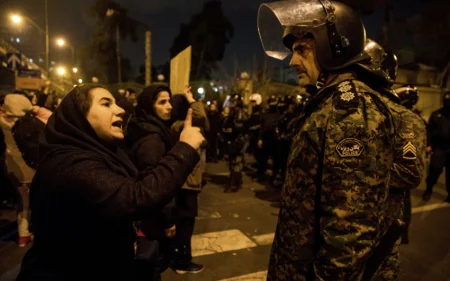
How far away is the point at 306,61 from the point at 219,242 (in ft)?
11.7

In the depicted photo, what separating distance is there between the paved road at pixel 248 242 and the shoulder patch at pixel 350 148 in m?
2.82

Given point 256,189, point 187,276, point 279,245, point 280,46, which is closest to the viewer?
point 279,245

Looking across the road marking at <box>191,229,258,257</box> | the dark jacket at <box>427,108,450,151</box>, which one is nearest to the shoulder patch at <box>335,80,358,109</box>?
the road marking at <box>191,229,258,257</box>

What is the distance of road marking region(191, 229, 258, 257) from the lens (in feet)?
14.8

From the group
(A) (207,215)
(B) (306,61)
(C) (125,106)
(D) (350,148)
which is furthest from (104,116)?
(A) (207,215)

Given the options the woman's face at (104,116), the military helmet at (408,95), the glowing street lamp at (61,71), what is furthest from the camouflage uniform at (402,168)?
the glowing street lamp at (61,71)

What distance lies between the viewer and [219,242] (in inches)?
188

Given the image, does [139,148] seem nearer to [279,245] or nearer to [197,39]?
[279,245]

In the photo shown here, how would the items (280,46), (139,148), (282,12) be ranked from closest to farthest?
(282,12) → (280,46) → (139,148)

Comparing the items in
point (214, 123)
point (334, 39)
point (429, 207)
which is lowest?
point (429, 207)

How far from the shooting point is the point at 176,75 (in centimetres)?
386

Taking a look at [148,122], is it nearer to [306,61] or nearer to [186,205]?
[186,205]

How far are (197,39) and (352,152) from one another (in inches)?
1196

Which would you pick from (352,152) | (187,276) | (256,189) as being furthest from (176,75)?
(256,189)
